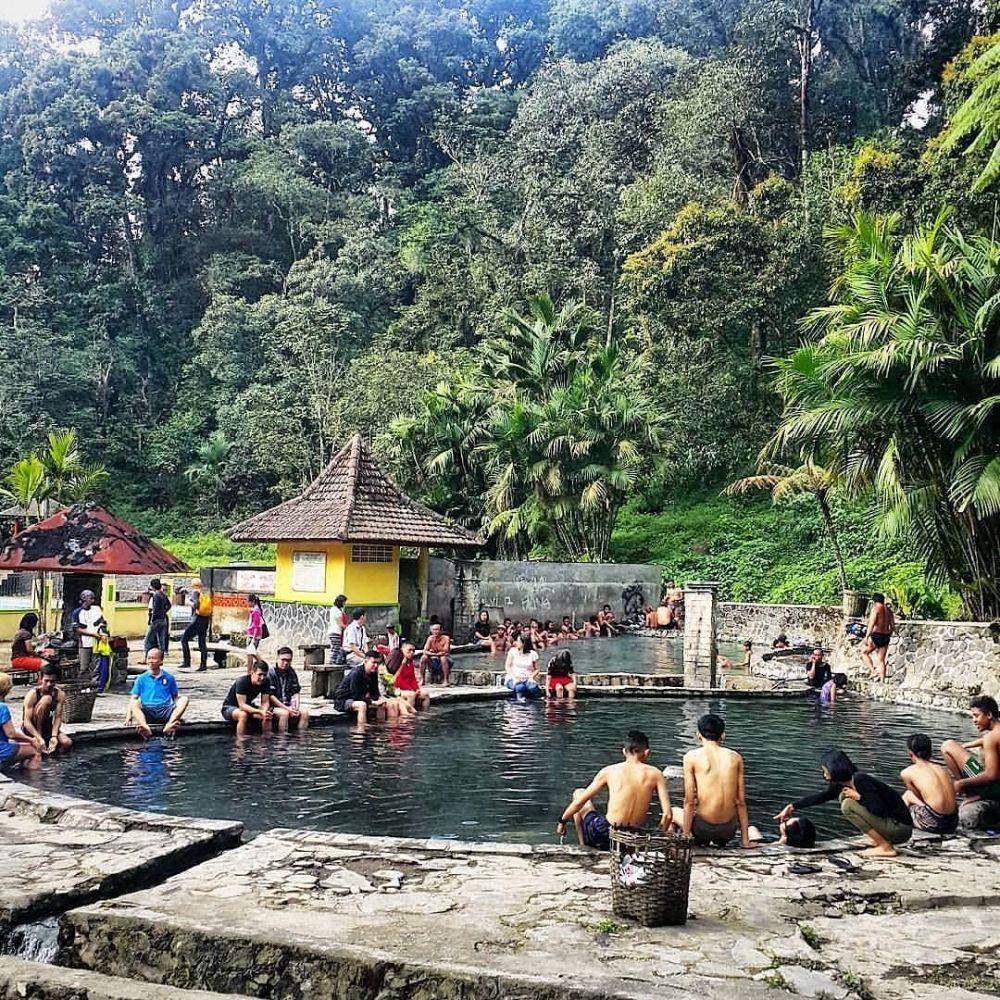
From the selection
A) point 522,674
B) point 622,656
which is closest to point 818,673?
point 522,674

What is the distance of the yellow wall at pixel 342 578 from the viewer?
20562 millimetres

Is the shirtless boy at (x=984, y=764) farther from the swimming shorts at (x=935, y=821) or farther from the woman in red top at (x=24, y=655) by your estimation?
the woman in red top at (x=24, y=655)

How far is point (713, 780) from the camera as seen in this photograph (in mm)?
7742

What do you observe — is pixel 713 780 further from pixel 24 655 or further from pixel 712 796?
pixel 24 655

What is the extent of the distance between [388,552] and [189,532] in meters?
28.2

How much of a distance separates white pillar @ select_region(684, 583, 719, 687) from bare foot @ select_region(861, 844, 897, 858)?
11105mm

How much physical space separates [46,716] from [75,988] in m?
6.84

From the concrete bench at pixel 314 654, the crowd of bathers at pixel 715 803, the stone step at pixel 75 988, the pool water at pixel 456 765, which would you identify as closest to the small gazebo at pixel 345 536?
the concrete bench at pixel 314 654

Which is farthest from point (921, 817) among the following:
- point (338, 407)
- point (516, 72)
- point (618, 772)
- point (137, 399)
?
point (516, 72)

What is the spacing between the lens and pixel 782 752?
42.1ft

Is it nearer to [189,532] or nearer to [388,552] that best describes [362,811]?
[388,552]

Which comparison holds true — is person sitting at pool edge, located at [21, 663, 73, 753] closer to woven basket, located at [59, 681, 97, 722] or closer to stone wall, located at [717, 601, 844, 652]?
woven basket, located at [59, 681, 97, 722]

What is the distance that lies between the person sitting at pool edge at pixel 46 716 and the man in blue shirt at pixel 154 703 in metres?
1.09

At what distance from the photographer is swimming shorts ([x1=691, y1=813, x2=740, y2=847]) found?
7.74 meters
